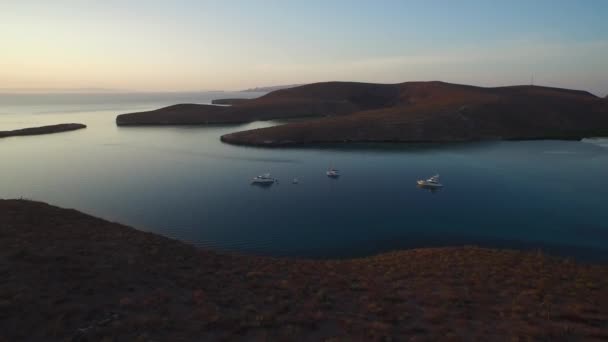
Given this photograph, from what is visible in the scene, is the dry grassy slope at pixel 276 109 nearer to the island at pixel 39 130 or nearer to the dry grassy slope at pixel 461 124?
the island at pixel 39 130

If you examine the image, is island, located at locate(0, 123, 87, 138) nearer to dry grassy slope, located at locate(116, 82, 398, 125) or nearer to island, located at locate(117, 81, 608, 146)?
dry grassy slope, located at locate(116, 82, 398, 125)

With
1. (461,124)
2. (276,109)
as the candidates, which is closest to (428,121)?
(461,124)

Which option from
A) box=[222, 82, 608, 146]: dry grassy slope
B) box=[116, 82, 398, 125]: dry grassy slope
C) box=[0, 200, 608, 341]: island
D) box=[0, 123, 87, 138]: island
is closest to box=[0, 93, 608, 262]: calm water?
box=[0, 200, 608, 341]: island

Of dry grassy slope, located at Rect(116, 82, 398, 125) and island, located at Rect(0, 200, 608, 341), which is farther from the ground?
dry grassy slope, located at Rect(116, 82, 398, 125)

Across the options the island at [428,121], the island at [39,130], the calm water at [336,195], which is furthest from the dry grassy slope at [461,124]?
the island at [39,130]

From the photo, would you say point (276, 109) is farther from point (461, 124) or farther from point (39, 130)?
point (39, 130)
